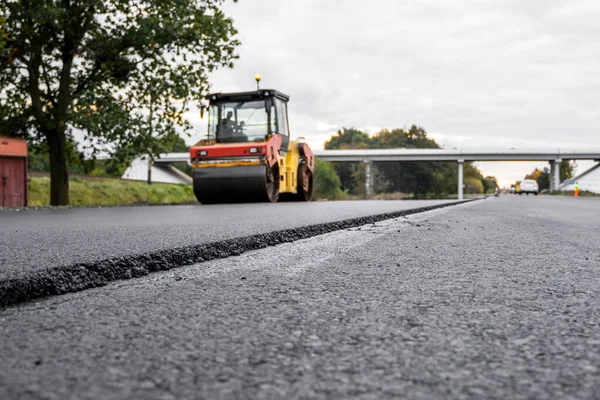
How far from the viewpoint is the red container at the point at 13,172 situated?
19047mm

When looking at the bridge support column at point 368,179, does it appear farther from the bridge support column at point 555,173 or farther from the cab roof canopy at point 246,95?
the cab roof canopy at point 246,95

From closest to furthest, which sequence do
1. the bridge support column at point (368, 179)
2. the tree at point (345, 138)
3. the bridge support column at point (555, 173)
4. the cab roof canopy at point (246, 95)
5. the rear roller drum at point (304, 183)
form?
the cab roof canopy at point (246, 95) → the rear roller drum at point (304, 183) → the bridge support column at point (368, 179) → the bridge support column at point (555, 173) → the tree at point (345, 138)

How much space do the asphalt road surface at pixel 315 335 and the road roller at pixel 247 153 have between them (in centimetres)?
1302

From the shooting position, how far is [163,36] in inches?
676

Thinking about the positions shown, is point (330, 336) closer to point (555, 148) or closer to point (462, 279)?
point (462, 279)

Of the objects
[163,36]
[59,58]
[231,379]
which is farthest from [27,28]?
[231,379]

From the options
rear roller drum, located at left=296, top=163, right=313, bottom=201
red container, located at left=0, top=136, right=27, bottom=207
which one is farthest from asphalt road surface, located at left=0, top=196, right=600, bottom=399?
red container, located at left=0, top=136, right=27, bottom=207

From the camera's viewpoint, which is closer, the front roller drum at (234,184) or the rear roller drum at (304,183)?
the front roller drum at (234,184)

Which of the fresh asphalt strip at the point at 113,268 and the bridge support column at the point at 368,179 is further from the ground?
the bridge support column at the point at 368,179

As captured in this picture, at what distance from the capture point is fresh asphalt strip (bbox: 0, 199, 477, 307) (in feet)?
8.22

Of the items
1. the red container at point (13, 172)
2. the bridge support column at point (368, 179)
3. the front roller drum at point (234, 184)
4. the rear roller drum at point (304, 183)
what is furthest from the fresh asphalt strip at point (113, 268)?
the bridge support column at point (368, 179)

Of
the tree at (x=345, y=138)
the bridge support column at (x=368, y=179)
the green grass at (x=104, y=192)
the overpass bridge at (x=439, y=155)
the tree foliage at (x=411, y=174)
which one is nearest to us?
the green grass at (x=104, y=192)

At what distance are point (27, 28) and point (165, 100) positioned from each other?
4.32m

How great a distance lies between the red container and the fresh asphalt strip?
16.9 m
